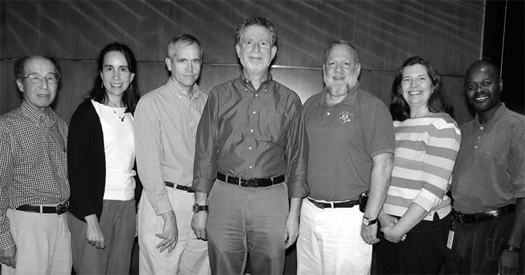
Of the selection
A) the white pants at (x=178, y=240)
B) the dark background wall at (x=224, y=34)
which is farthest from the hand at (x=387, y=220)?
the dark background wall at (x=224, y=34)

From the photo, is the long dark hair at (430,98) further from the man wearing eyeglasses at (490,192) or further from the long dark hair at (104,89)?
the long dark hair at (104,89)

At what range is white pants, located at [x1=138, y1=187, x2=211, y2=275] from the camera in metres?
Result: 2.58

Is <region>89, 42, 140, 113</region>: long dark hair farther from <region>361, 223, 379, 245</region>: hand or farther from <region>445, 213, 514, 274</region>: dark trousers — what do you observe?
<region>445, 213, 514, 274</region>: dark trousers

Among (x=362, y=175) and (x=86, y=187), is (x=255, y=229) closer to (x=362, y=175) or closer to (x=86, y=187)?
(x=362, y=175)

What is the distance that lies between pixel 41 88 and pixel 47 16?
66.9 inches

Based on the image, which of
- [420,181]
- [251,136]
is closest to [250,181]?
[251,136]

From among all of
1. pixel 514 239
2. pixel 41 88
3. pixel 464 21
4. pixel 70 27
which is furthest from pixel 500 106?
pixel 70 27

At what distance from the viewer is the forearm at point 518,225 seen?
2582 mm

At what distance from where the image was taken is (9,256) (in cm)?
232

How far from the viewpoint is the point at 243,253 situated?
2449 mm

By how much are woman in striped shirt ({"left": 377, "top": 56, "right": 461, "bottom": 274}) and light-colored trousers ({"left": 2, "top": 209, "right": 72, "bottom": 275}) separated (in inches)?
77.8

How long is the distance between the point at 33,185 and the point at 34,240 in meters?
0.31

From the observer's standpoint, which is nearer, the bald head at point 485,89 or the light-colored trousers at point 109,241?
the light-colored trousers at point 109,241

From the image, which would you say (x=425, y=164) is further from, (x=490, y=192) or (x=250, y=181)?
(x=250, y=181)
